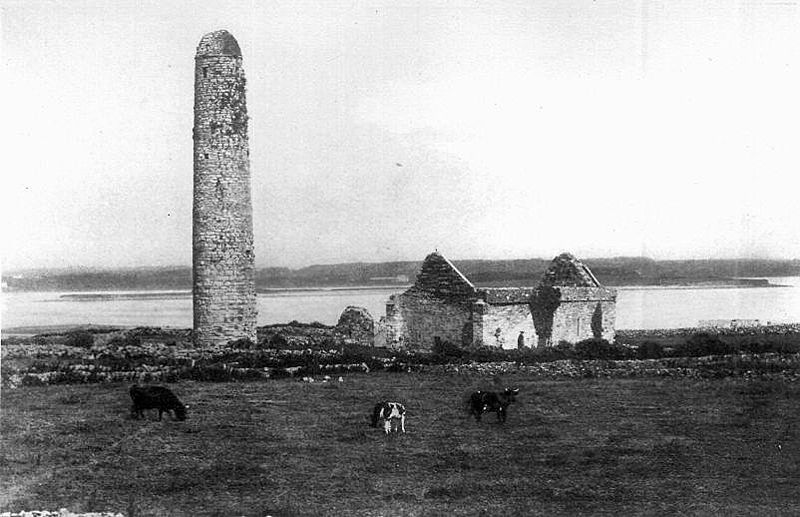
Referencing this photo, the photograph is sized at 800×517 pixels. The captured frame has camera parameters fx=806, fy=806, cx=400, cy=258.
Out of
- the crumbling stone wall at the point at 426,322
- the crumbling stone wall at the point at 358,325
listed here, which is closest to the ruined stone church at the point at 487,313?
the crumbling stone wall at the point at 426,322

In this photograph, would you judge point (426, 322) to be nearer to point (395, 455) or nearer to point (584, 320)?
point (584, 320)

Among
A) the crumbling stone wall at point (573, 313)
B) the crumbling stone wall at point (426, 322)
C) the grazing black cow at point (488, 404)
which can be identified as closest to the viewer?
the grazing black cow at point (488, 404)

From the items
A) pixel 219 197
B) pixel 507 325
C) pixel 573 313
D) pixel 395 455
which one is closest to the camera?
pixel 395 455

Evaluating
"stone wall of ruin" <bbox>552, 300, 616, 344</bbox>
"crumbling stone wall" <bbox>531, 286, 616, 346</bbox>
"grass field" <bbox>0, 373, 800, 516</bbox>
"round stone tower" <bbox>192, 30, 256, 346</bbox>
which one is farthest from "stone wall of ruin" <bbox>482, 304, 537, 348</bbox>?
"grass field" <bbox>0, 373, 800, 516</bbox>

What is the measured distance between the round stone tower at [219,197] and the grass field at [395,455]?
5.37 meters

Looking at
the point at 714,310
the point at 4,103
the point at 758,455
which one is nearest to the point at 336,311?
the point at 714,310

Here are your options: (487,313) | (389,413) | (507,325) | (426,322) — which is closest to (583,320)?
(507,325)

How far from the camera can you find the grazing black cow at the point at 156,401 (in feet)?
43.4

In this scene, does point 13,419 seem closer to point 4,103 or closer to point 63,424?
point 63,424

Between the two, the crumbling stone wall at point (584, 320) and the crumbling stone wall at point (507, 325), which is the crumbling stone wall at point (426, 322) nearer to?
A: the crumbling stone wall at point (507, 325)

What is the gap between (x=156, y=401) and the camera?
43.5ft

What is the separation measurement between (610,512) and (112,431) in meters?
7.55

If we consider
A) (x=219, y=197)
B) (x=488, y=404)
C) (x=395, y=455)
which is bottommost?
(x=395, y=455)

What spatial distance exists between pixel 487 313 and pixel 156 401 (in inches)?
480
